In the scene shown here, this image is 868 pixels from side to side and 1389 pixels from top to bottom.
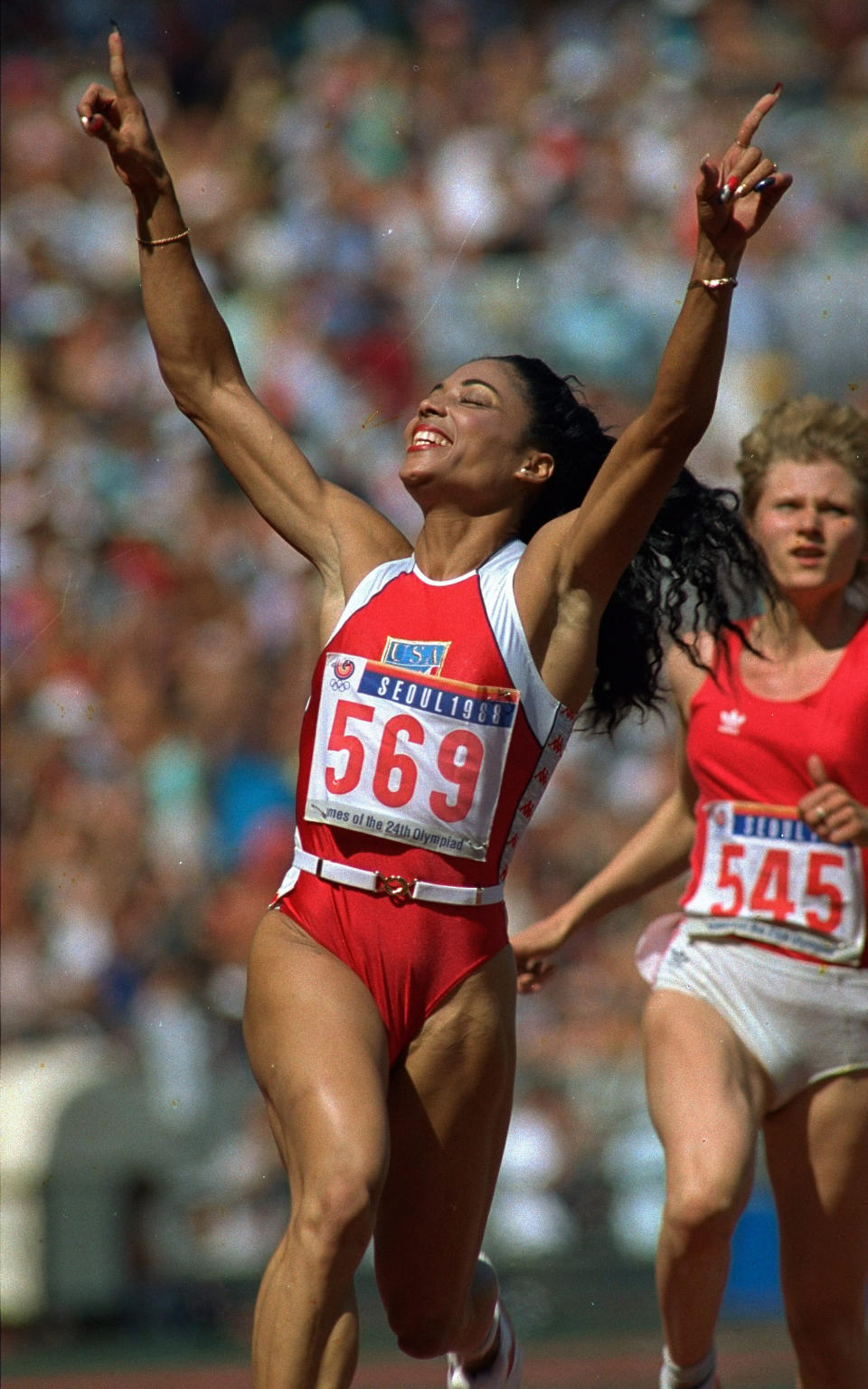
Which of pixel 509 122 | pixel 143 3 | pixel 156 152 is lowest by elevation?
pixel 156 152

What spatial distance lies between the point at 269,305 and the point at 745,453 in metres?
5.04

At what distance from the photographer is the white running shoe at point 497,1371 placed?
14.5 ft

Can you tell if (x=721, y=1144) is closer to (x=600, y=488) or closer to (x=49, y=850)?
(x=600, y=488)

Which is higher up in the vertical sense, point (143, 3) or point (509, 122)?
point (143, 3)

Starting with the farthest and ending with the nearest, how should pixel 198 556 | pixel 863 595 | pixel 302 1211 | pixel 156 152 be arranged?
pixel 198 556 → pixel 863 595 → pixel 156 152 → pixel 302 1211

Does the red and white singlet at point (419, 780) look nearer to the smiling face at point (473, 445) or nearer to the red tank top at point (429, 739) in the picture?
the red tank top at point (429, 739)

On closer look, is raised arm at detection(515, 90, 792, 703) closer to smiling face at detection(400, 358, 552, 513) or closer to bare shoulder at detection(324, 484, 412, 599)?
smiling face at detection(400, 358, 552, 513)

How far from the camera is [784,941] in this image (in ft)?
14.5

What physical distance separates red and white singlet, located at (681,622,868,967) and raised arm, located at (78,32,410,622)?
1.00 meters

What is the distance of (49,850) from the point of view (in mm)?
8344

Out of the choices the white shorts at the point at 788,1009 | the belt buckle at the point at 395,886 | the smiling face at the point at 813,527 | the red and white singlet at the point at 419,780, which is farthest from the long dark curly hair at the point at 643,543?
the belt buckle at the point at 395,886

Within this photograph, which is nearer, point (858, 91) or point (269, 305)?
point (269, 305)

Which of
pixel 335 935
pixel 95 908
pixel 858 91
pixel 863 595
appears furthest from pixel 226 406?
pixel 858 91

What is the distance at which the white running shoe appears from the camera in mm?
4414
